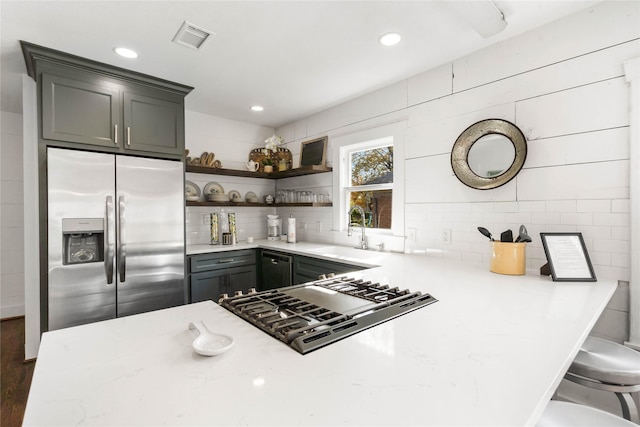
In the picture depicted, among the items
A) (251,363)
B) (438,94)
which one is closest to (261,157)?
(438,94)

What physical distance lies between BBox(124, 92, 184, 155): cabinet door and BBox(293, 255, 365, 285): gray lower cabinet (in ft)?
5.07

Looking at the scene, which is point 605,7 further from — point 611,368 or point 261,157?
point 261,157

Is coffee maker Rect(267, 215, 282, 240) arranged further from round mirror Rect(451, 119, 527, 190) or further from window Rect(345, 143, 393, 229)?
round mirror Rect(451, 119, 527, 190)

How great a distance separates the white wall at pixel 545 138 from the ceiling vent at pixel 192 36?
5.48ft

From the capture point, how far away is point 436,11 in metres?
1.80

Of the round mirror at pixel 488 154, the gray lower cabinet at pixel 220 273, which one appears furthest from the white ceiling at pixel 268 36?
the gray lower cabinet at pixel 220 273

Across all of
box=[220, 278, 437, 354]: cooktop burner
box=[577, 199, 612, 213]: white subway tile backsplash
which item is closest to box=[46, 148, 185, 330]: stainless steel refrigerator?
box=[220, 278, 437, 354]: cooktop burner

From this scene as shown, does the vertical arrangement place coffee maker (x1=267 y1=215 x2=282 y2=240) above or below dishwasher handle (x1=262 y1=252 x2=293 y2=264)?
above

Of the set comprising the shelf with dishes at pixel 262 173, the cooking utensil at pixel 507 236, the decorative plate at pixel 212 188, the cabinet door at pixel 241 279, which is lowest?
the cabinet door at pixel 241 279

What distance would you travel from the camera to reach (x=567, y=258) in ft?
5.59

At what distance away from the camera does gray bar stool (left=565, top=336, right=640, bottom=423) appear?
1182 millimetres

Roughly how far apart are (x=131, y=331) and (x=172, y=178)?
6.64 ft

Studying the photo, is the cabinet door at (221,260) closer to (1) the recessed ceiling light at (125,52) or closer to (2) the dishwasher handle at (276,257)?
(2) the dishwasher handle at (276,257)

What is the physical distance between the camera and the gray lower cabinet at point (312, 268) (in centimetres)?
252
